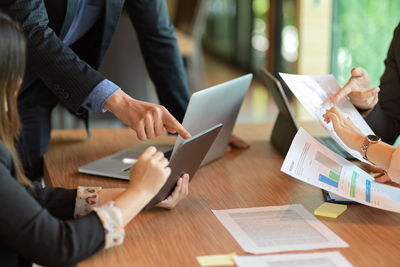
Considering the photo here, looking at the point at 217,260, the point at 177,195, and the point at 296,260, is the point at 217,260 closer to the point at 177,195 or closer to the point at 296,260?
the point at 296,260

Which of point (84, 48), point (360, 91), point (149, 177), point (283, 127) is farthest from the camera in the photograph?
point (84, 48)

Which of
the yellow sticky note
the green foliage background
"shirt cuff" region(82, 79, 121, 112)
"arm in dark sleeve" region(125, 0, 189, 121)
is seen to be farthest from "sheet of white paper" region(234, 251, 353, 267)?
the green foliage background

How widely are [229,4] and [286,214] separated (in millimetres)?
5988

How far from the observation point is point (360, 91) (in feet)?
4.81

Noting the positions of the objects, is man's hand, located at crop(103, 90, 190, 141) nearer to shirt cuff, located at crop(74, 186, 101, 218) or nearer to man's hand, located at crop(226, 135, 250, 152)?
shirt cuff, located at crop(74, 186, 101, 218)

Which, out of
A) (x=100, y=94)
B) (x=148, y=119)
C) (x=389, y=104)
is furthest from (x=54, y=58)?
(x=389, y=104)

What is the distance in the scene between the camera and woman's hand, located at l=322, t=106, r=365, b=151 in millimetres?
1234

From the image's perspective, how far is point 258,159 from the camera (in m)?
1.54

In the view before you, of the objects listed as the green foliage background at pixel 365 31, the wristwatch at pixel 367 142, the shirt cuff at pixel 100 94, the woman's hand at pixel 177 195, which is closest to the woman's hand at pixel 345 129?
the wristwatch at pixel 367 142

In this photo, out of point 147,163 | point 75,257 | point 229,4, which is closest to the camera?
point 75,257

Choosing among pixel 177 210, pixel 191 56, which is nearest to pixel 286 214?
pixel 177 210

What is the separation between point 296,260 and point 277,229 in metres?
0.13

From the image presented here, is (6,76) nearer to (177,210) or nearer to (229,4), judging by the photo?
(177,210)

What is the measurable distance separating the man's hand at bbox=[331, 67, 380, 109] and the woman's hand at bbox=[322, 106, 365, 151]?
0.17 meters
